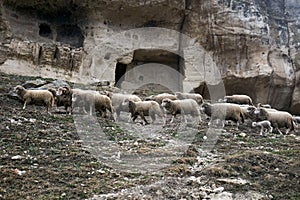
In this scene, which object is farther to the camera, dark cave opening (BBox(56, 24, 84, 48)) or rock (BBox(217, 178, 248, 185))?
dark cave opening (BBox(56, 24, 84, 48))

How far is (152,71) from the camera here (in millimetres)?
33969

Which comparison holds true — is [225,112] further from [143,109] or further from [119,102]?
[119,102]

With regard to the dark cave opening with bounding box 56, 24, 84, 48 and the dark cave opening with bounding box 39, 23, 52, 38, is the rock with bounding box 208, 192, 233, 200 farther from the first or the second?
the dark cave opening with bounding box 39, 23, 52, 38

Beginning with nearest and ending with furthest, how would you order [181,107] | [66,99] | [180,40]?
1. [66,99]
2. [181,107]
3. [180,40]

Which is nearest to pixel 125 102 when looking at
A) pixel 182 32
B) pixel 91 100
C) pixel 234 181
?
pixel 91 100

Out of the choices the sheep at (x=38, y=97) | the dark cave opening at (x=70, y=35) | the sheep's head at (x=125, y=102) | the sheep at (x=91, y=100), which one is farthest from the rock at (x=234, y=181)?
the dark cave opening at (x=70, y=35)

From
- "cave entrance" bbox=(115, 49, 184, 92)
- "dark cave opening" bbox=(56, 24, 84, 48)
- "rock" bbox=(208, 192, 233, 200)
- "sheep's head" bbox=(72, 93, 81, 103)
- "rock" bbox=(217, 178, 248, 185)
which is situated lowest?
"rock" bbox=(208, 192, 233, 200)

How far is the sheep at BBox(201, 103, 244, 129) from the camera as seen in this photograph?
16141mm

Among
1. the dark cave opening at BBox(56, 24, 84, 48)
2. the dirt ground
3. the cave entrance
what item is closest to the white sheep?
the dirt ground

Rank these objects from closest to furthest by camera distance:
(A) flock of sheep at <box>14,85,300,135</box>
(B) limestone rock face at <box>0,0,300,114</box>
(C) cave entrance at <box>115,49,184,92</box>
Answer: (A) flock of sheep at <box>14,85,300,135</box> → (B) limestone rock face at <box>0,0,300,114</box> → (C) cave entrance at <box>115,49,184,92</box>

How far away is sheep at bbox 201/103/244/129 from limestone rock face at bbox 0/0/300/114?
1438 centimetres

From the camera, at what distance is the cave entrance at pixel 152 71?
3288 centimetres

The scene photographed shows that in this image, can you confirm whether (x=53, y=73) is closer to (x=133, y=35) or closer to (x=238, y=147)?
(x=133, y=35)

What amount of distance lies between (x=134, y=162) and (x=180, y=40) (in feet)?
76.3
